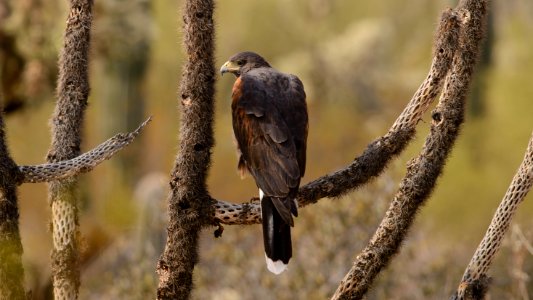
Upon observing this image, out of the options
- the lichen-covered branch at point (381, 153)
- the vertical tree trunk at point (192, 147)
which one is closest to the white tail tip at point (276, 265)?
the lichen-covered branch at point (381, 153)

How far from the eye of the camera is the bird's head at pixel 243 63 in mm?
6826

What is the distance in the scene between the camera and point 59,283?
6191 millimetres

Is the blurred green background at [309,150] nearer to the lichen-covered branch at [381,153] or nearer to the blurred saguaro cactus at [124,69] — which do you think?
the blurred saguaro cactus at [124,69]

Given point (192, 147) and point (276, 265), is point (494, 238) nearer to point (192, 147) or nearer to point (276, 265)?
point (276, 265)

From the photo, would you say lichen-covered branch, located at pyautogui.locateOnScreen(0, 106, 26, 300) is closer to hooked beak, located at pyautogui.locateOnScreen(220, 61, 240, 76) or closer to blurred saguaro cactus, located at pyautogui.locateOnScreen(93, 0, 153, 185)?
hooked beak, located at pyautogui.locateOnScreen(220, 61, 240, 76)

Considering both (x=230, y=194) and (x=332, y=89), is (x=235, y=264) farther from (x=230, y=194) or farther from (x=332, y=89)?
(x=332, y=89)

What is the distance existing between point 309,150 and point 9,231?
65.9 ft

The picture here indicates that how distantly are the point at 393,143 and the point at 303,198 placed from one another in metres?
0.57

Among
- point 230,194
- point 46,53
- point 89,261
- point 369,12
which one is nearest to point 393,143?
point 89,261

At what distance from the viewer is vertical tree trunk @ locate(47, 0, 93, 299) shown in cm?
600

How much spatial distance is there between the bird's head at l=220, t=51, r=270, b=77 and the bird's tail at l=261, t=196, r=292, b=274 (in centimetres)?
150

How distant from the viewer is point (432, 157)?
5.61 metres

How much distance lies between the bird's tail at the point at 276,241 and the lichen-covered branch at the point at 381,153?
127 millimetres

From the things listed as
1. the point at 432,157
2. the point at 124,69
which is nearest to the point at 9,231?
the point at 432,157
